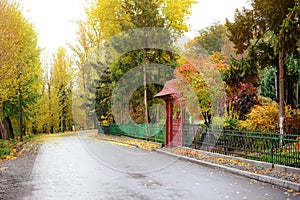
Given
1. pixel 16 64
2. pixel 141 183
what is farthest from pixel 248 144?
pixel 16 64

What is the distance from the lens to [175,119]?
74.6ft

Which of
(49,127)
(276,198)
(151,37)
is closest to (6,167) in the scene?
(276,198)

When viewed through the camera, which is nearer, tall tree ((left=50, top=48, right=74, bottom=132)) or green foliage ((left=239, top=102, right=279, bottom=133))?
green foliage ((left=239, top=102, right=279, bottom=133))

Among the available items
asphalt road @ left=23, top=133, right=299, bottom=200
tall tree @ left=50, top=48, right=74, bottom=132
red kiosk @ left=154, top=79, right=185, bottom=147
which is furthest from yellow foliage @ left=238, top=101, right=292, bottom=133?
tall tree @ left=50, top=48, right=74, bottom=132

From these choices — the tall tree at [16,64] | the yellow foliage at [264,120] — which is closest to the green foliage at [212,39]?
the tall tree at [16,64]

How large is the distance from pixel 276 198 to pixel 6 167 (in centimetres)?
1061

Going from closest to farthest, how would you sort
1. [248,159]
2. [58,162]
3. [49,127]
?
1. [248,159]
2. [58,162]
3. [49,127]

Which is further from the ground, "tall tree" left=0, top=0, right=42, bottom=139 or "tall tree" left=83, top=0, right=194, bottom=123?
"tall tree" left=83, top=0, right=194, bottom=123

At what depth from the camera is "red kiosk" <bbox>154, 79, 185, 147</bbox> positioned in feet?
69.3

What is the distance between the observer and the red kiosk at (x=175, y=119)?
21.1 m

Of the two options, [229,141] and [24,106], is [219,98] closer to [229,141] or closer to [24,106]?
[229,141]

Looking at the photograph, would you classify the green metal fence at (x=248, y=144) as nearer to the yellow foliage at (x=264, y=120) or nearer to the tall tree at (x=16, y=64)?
the yellow foliage at (x=264, y=120)

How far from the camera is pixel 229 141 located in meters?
15.9

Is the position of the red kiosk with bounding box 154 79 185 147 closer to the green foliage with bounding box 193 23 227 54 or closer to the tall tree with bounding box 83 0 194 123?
the tall tree with bounding box 83 0 194 123
